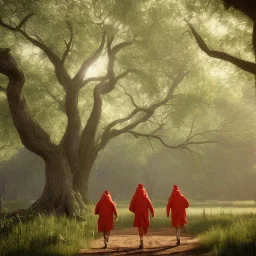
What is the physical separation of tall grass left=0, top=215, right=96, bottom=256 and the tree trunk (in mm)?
3075

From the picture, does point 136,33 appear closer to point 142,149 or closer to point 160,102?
point 160,102

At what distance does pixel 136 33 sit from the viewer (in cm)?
1769

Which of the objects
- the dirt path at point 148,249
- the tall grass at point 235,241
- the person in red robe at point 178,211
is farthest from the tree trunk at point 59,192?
the tall grass at point 235,241

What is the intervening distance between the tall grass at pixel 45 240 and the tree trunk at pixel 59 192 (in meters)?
3.07

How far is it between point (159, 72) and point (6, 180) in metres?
42.6

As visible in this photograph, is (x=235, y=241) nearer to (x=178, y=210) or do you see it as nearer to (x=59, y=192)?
(x=178, y=210)

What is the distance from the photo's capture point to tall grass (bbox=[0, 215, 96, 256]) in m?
8.09

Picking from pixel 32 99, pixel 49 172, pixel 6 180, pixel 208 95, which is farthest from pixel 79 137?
pixel 6 180

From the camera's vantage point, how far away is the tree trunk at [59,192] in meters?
14.1

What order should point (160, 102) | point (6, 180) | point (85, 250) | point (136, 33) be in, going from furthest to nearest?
point (6, 180), point (160, 102), point (136, 33), point (85, 250)

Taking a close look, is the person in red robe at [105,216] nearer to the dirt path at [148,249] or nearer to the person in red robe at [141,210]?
the dirt path at [148,249]

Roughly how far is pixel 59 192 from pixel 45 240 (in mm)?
5746

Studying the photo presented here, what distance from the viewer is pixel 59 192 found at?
573 inches

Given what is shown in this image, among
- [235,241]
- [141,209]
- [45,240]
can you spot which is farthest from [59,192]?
[235,241]
